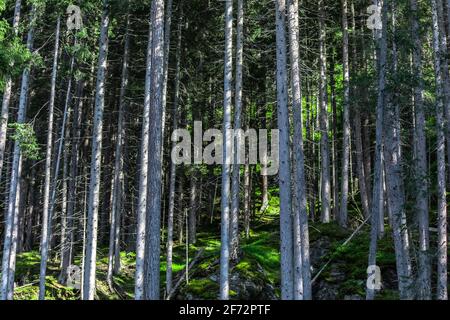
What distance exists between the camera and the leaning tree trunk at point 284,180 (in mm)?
13227

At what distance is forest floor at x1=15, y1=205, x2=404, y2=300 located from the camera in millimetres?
17250

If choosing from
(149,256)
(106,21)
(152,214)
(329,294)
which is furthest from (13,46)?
(329,294)

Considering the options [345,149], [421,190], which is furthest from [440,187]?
[345,149]

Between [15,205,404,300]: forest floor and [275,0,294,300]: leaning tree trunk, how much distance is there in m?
3.99

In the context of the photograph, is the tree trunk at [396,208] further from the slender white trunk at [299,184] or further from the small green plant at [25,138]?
the small green plant at [25,138]

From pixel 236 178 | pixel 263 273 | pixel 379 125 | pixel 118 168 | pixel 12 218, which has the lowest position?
pixel 263 273

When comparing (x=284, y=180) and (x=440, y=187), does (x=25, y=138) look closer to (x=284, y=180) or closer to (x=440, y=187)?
(x=284, y=180)

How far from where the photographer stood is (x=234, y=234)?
18.7 metres

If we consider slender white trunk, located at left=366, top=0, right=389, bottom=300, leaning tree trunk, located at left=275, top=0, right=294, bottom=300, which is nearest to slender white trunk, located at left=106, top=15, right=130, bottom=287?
leaning tree trunk, located at left=275, top=0, right=294, bottom=300

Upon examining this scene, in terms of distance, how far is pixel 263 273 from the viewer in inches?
737

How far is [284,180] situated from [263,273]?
649cm

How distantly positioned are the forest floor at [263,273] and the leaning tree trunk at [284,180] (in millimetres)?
3992

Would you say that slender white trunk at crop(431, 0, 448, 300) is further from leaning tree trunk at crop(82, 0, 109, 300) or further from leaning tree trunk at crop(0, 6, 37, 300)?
leaning tree trunk at crop(0, 6, 37, 300)

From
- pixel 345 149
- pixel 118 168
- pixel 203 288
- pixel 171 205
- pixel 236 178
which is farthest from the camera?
pixel 118 168
